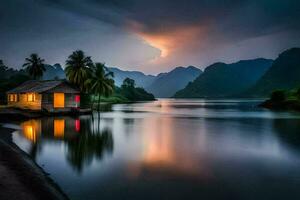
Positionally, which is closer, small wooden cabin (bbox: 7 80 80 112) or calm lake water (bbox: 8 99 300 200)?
calm lake water (bbox: 8 99 300 200)

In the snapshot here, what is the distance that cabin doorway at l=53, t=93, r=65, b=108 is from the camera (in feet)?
192

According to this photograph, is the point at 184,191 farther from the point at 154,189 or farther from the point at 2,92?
the point at 2,92

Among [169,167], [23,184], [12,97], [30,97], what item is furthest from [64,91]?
[23,184]

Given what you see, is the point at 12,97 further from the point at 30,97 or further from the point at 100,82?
the point at 100,82

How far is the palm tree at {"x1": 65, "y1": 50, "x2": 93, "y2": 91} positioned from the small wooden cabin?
271 inches

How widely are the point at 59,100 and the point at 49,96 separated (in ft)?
8.58

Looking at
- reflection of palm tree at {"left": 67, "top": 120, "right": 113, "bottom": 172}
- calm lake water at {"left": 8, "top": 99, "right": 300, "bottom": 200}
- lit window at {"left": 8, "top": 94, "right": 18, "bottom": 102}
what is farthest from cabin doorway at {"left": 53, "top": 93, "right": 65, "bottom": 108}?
reflection of palm tree at {"left": 67, "top": 120, "right": 113, "bottom": 172}

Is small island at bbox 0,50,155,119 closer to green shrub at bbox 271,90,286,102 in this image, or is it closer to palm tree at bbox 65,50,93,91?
palm tree at bbox 65,50,93,91

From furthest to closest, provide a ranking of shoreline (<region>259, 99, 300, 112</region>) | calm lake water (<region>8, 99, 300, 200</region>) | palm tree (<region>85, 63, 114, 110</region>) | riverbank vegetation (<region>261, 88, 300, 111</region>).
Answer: riverbank vegetation (<region>261, 88, 300, 111</region>)
shoreline (<region>259, 99, 300, 112</region>)
palm tree (<region>85, 63, 114, 110</region>)
calm lake water (<region>8, 99, 300, 200</region>)

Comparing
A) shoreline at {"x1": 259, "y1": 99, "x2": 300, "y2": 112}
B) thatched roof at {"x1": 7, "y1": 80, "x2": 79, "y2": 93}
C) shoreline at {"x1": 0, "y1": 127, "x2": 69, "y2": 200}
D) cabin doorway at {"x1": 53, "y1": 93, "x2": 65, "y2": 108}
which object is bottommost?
shoreline at {"x1": 0, "y1": 127, "x2": 69, "y2": 200}

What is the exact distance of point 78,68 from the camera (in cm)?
6881

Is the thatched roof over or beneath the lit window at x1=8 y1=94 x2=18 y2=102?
over

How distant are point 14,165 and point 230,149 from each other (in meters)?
18.1

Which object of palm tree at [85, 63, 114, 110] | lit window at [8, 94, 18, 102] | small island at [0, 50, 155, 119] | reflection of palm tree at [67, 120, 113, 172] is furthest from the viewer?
palm tree at [85, 63, 114, 110]
